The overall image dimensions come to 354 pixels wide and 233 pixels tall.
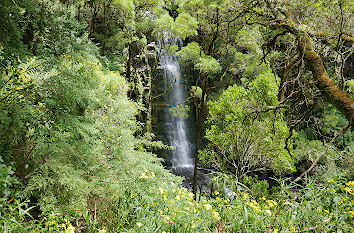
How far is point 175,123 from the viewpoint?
1535cm

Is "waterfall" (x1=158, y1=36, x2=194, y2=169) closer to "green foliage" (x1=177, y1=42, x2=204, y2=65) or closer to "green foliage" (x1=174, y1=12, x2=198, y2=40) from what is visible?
"green foliage" (x1=177, y1=42, x2=204, y2=65)

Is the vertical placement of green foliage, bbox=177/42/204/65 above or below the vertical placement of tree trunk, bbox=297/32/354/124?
above

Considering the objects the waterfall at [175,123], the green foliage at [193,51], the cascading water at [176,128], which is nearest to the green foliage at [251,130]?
the green foliage at [193,51]

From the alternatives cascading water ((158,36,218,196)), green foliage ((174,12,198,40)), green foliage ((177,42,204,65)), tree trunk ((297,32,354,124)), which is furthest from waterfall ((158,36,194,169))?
tree trunk ((297,32,354,124))

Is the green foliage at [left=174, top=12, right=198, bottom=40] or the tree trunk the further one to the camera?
the green foliage at [left=174, top=12, right=198, bottom=40]

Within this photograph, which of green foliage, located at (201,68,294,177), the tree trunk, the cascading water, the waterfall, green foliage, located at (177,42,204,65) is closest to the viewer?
the tree trunk

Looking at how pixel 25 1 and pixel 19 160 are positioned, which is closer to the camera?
pixel 25 1

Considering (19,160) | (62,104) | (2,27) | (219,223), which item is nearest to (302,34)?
(219,223)

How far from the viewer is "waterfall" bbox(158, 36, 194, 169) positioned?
47.3 ft

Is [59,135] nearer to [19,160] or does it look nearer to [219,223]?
[19,160]

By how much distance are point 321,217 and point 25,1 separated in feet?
12.5

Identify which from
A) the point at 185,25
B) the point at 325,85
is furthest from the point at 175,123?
the point at 325,85

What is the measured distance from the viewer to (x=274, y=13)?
10.6 ft

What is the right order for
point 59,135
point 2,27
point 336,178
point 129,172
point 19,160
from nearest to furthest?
1. point 2,27
2. point 336,178
3. point 59,135
4. point 19,160
5. point 129,172
